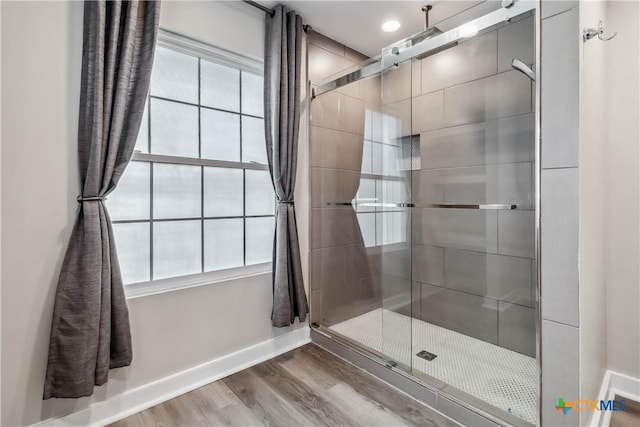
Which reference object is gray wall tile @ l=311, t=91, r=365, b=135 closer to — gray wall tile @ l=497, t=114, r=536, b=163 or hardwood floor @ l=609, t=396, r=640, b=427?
gray wall tile @ l=497, t=114, r=536, b=163

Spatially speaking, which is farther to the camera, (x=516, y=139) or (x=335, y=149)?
(x=335, y=149)

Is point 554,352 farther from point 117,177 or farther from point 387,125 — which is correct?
point 117,177

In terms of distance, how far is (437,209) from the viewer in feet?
7.80

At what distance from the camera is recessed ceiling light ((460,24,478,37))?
166cm

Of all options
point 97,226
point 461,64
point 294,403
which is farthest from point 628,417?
point 97,226

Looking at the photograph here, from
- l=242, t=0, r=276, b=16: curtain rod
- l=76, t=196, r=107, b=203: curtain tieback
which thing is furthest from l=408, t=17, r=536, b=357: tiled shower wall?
l=76, t=196, r=107, b=203: curtain tieback

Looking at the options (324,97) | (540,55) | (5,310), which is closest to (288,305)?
(5,310)

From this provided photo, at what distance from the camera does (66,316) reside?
4.56ft

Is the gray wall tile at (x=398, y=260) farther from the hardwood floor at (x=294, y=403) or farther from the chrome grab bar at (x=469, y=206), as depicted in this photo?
the hardwood floor at (x=294, y=403)

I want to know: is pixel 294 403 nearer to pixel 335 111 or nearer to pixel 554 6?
pixel 335 111

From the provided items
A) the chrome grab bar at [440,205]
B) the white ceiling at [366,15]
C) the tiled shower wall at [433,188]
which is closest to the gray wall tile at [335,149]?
the tiled shower wall at [433,188]

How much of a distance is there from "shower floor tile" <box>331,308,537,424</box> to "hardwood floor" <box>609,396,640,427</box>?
408 millimetres

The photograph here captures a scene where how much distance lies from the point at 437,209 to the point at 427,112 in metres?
0.74

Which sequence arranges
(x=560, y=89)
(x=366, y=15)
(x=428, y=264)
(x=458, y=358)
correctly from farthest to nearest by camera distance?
(x=428, y=264) → (x=366, y=15) → (x=458, y=358) → (x=560, y=89)
